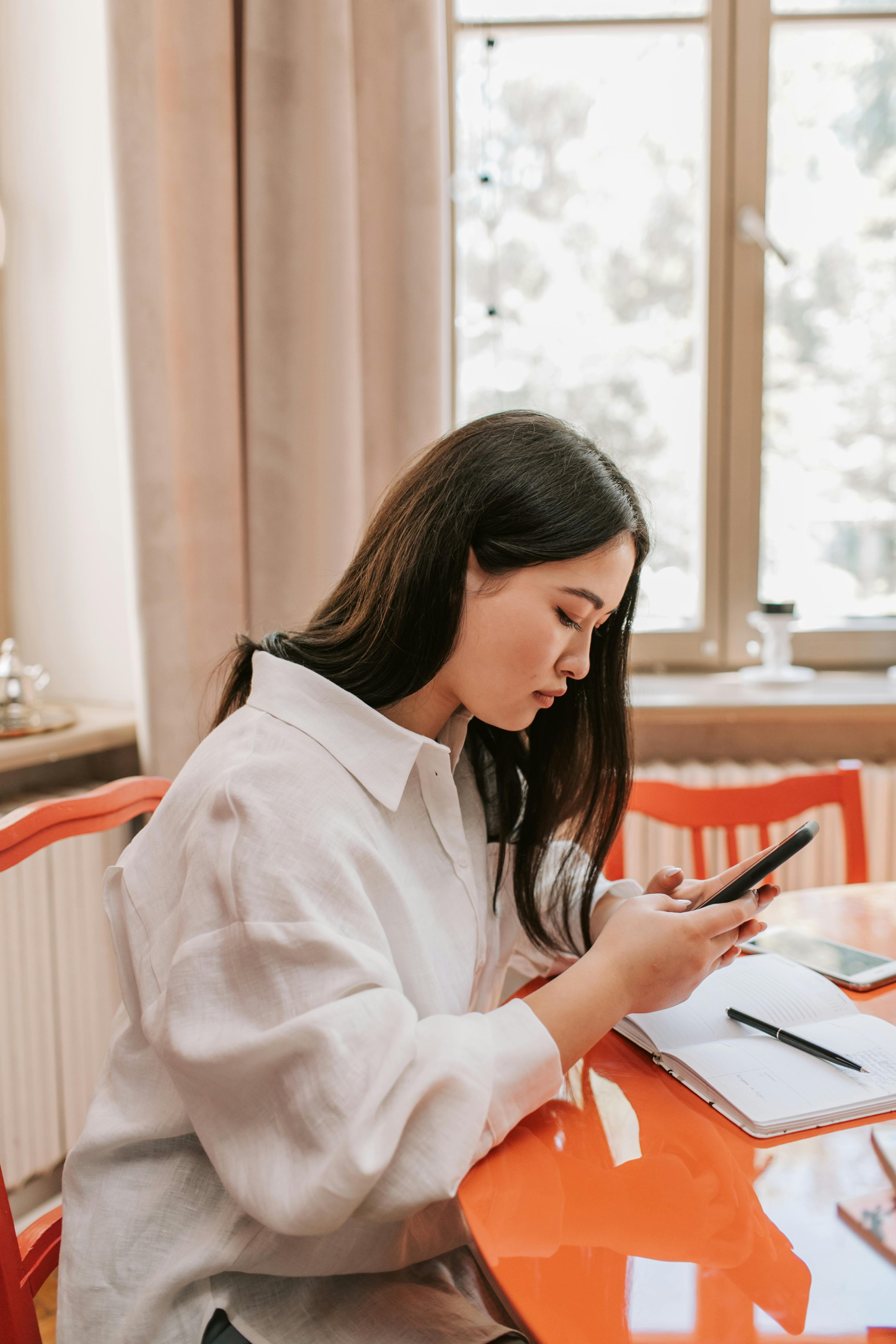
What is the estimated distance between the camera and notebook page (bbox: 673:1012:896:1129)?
77cm

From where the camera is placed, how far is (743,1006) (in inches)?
37.2

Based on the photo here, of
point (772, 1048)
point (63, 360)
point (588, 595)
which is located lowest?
point (772, 1048)

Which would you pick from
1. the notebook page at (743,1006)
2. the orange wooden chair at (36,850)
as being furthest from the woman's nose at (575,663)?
the orange wooden chair at (36,850)

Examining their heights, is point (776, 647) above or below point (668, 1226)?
above

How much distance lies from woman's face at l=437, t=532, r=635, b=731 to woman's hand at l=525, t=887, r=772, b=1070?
206mm

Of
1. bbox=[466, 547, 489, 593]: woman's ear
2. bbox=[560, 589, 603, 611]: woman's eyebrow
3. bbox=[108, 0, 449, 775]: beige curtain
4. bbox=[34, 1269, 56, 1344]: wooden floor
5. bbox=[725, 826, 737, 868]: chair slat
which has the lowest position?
bbox=[34, 1269, 56, 1344]: wooden floor

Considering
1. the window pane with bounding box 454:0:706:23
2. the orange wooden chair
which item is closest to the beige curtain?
the window pane with bounding box 454:0:706:23

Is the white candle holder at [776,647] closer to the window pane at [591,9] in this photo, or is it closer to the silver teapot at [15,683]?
the window pane at [591,9]

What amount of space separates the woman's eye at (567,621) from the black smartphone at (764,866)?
0.82 ft

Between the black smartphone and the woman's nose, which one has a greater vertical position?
the woman's nose

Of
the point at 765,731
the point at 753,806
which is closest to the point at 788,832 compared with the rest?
the point at 765,731

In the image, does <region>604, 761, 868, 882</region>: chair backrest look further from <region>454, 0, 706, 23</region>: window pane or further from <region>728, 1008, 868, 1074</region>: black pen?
<region>454, 0, 706, 23</region>: window pane

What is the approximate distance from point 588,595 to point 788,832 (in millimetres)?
1229

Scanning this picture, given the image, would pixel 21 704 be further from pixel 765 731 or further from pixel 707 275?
pixel 707 275
